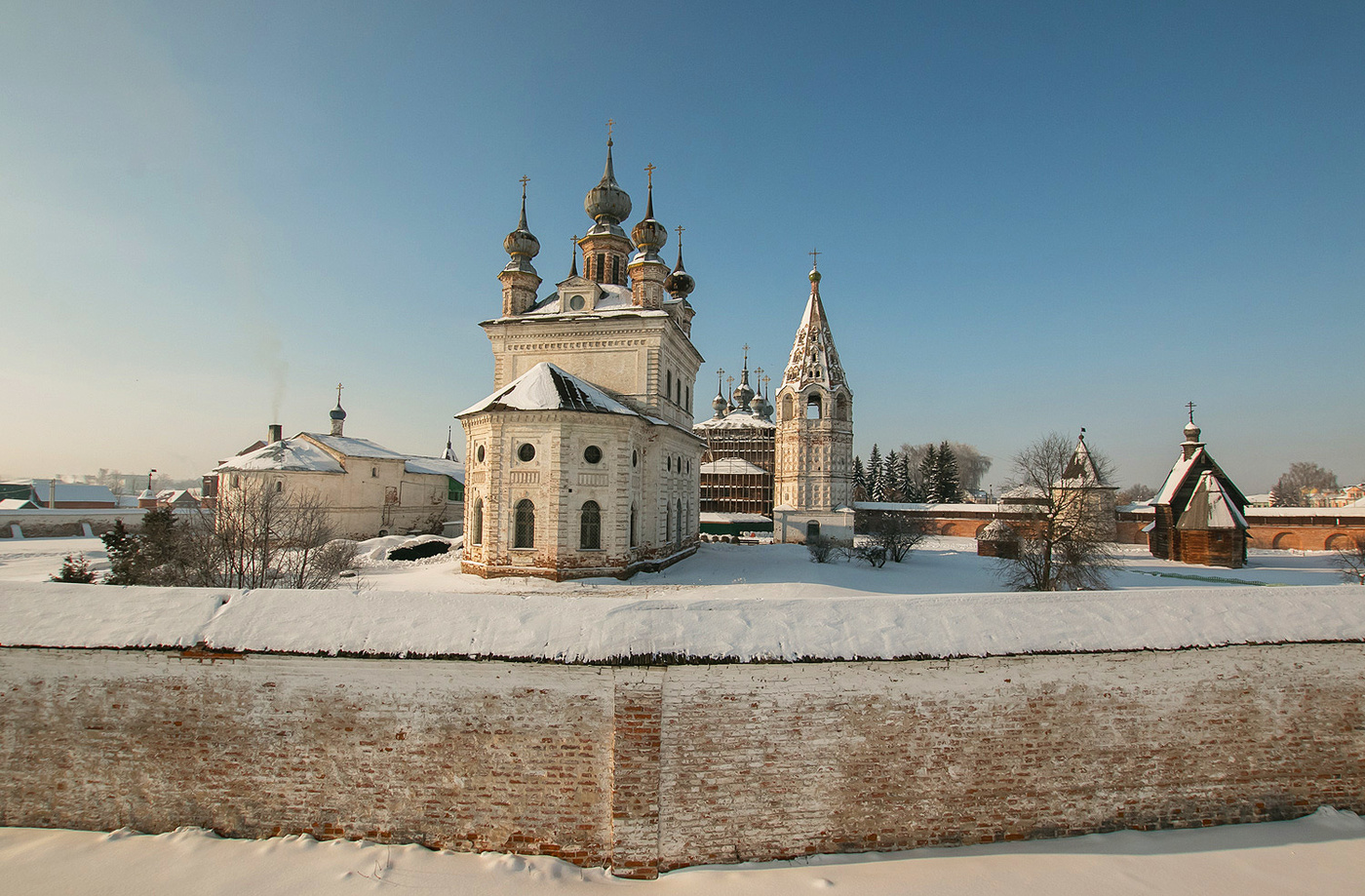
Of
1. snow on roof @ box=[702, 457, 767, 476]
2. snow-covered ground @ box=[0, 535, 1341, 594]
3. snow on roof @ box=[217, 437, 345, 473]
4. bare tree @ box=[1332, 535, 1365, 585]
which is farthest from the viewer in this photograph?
snow on roof @ box=[702, 457, 767, 476]

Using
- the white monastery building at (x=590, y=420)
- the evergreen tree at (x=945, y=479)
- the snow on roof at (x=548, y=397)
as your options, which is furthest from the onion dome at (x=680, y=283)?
the evergreen tree at (x=945, y=479)

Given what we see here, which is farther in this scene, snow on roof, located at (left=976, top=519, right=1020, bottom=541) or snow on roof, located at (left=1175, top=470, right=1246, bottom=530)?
snow on roof, located at (left=976, top=519, right=1020, bottom=541)

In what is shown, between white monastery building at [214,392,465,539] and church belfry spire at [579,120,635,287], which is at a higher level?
church belfry spire at [579,120,635,287]

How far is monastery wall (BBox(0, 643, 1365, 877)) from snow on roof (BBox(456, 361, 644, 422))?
36.6 ft

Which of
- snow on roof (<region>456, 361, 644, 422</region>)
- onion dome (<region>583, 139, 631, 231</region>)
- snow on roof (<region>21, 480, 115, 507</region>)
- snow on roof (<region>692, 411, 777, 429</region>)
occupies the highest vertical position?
onion dome (<region>583, 139, 631, 231</region>)

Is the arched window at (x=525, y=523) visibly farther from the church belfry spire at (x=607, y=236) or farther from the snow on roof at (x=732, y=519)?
the snow on roof at (x=732, y=519)

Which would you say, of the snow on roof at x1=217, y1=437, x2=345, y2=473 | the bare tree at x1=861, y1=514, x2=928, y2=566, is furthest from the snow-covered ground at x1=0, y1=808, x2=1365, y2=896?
the snow on roof at x1=217, y1=437, x2=345, y2=473

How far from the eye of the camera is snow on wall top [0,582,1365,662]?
5.87 metres

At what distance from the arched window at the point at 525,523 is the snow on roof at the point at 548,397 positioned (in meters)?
2.74

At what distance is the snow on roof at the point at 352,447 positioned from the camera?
3100cm

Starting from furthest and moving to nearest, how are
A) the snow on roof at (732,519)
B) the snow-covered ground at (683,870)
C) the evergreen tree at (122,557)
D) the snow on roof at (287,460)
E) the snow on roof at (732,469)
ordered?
the snow on roof at (732,469), the snow on roof at (732,519), the snow on roof at (287,460), the evergreen tree at (122,557), the snow-covered ground at (683,870)

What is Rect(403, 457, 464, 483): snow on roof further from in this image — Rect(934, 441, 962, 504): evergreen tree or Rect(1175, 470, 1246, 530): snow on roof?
Rect(934, 441, 962, 504): evergreen tree

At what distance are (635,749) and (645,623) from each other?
1158mm

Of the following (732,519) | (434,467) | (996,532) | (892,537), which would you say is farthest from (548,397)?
(732,519)
